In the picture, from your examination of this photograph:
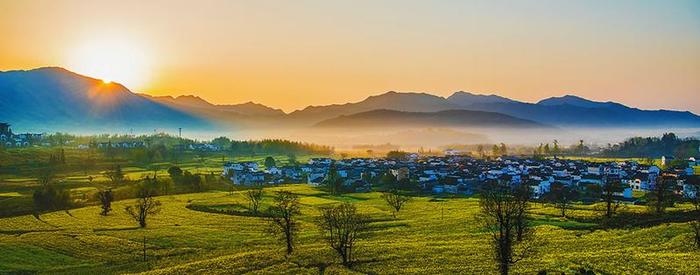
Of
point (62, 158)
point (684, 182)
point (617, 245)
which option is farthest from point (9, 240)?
point (684, 182)

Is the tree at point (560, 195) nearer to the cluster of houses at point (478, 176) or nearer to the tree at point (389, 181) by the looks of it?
the cluster of houses at point (478, 176)

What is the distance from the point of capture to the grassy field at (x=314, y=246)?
2279 inches

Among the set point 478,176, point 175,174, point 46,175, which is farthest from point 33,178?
point 478,176

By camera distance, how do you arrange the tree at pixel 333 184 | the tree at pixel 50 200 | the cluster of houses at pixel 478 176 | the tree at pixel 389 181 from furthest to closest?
the tree at pixel 389 181 → the tree at pixel 333 184 → the cluster of houses at pixel 478 176 → the tree at pixel 50 200

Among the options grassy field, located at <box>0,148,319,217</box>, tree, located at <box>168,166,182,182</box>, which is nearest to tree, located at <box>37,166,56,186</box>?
grassy field, located at <box>0,148,319,217</box>

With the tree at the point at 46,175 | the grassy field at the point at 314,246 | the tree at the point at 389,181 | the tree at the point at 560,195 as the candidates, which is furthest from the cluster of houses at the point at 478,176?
the tree at the point at 46,175

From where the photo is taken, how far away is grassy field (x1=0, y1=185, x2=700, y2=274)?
57.9m

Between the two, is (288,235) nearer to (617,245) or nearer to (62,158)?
(617,245)

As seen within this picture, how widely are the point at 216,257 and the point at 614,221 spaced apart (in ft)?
191

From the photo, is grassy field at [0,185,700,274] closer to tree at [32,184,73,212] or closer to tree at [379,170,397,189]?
tree at [32,184,73,212]

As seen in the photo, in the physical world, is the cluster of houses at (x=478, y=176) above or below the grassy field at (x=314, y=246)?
above

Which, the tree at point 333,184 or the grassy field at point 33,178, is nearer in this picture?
the grassy field at point 33,178

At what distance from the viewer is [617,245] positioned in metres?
66.4

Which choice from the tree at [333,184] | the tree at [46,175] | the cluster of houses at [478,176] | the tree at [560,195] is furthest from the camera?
the tree at [333,184]
